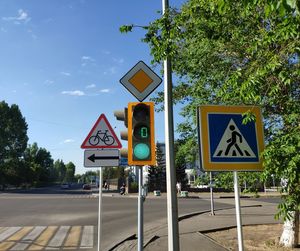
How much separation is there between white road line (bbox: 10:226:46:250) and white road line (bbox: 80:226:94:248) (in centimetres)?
145

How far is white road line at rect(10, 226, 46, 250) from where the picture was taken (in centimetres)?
1094

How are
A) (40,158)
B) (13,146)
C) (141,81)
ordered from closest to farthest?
1. (141,81)
2. (13,146)
3. (40,158)

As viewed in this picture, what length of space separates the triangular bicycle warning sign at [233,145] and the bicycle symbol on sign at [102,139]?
4920mm

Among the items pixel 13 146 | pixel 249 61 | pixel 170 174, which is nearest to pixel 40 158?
pixel 13 146

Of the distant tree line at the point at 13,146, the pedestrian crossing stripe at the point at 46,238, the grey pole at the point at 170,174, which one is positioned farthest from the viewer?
the distant tree line at the point at 13,146

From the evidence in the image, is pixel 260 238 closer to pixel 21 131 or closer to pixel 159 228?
pixel 159 228

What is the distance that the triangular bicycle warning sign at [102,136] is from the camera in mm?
9609

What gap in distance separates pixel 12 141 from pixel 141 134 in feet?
278

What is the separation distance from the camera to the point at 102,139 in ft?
31.7

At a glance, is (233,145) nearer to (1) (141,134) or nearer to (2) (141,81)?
(1) (141,134)

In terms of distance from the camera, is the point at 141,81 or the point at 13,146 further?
the point at 13,146

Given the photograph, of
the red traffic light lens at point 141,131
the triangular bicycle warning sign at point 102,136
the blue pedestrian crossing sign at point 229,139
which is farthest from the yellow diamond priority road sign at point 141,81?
the blue pedestrian crossing sign at point 229,139

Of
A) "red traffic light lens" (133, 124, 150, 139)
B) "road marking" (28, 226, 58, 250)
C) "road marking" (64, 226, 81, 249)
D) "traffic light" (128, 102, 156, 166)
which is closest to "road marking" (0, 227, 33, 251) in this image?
"road marking" (28, 226, 58, 250)

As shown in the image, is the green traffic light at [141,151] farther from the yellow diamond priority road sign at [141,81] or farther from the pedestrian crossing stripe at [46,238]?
the pedestrian crossing stripe at [46,238]
